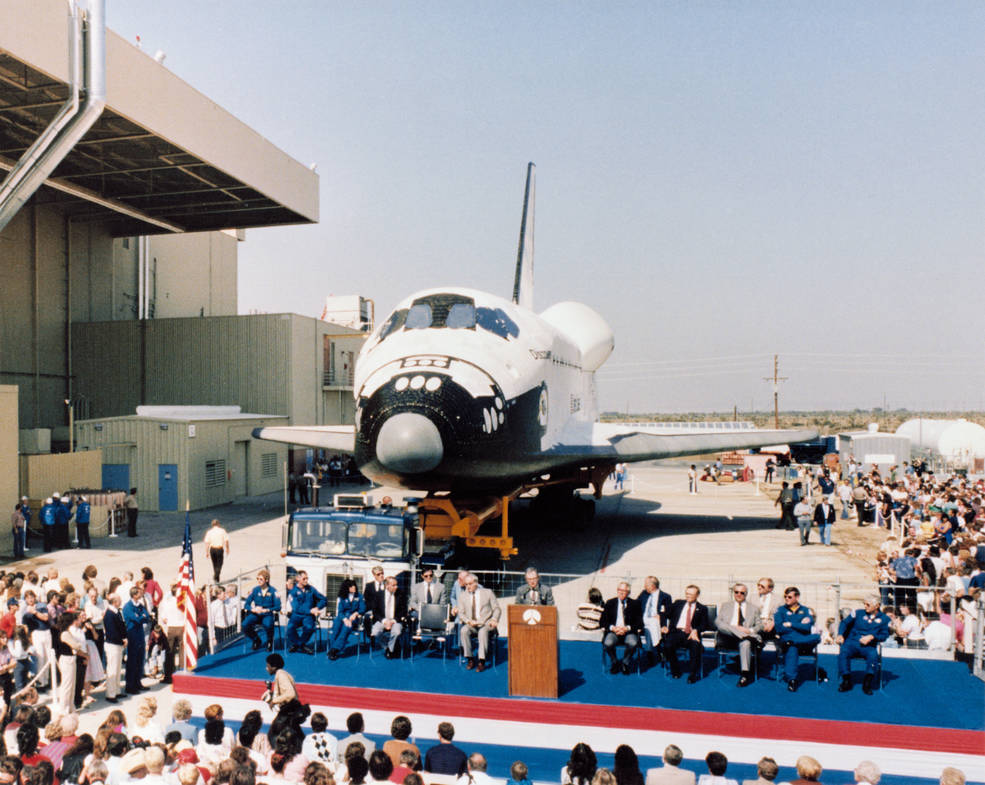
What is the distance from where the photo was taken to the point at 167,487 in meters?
25.4

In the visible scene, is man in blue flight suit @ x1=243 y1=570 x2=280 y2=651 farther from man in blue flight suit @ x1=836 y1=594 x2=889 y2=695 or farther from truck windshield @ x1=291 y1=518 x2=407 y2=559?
man in blue flight suit @ x1=836 y1=594 x2=889 y2=695

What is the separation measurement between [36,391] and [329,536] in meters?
26.8

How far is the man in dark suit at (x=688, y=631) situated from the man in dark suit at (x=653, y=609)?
12 centimetres

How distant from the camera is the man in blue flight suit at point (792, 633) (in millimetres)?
8875

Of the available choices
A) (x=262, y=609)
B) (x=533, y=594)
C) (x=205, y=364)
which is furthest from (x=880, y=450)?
(x=262, y=609)

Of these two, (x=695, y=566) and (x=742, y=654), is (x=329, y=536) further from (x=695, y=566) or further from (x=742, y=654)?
(x=695, y=566)

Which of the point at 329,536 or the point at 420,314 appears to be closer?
the point at 329,536

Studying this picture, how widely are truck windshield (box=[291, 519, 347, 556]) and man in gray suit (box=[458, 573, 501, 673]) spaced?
3027mm

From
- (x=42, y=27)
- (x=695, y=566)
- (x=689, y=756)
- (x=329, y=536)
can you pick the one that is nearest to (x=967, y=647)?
(x=689, y=756)

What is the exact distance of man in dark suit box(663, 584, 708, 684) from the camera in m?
9.19

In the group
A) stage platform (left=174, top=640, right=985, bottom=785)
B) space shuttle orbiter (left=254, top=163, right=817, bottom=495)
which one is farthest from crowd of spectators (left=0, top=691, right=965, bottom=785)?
space shuttle orbiter (left=254, top=163, right=817, bottom=495)

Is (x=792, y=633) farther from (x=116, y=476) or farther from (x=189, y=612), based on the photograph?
(x=116, y=476)

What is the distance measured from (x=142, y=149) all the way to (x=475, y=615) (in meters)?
21.6

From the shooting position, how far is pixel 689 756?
8.07m
